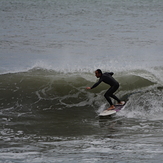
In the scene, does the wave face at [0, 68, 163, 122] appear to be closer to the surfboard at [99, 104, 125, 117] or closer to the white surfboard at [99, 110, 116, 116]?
Result: the surfboard at [99, 104, 125, 117]

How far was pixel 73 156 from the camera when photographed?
683 cm

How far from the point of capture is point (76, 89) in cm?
1520

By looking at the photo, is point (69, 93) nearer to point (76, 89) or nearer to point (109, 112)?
point (76, 89)

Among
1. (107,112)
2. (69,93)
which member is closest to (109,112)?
(107,112)

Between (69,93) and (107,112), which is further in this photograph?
(69,93)

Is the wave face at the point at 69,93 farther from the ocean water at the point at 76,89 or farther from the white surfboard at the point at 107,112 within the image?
the white surfboard at the point at 107,112

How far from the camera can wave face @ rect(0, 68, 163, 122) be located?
12.6 meters

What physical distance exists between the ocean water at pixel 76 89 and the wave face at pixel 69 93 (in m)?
0.04

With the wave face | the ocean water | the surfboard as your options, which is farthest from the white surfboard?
the wave face

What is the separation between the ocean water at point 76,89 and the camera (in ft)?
24.5

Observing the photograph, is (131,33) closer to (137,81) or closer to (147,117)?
(137,81)

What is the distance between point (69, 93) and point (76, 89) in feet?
1.71

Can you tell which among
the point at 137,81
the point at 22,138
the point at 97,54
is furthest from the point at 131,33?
the point at 22,138

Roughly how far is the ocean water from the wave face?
0.04m
